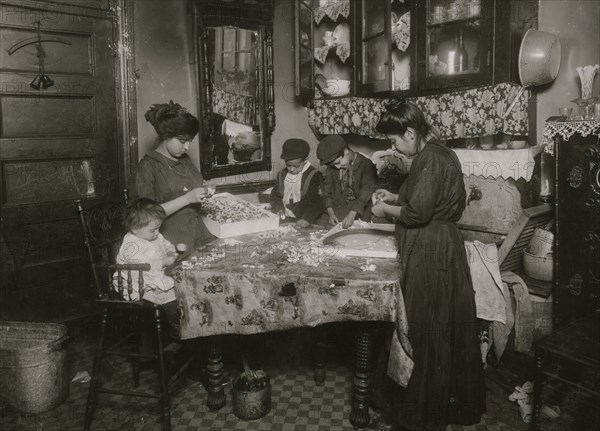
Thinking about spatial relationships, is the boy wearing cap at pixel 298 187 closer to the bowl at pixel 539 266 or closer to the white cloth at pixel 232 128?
the white cloth at pixel 232 128

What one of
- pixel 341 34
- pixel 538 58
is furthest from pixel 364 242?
pixel 341 34

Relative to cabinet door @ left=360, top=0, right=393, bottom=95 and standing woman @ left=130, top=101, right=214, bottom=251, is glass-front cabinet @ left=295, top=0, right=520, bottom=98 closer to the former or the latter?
cabinet door @ left=360, top=0, right=393, bottom=95

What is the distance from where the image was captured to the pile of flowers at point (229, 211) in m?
4.15

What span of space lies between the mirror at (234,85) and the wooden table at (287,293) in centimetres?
236

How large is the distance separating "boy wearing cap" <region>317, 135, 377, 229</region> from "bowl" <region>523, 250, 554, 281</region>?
1.46 meters

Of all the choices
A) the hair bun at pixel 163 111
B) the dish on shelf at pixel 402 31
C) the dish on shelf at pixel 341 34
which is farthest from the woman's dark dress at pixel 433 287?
the dish on shelf at pixel 341 34

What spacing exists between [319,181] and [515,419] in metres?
2.76

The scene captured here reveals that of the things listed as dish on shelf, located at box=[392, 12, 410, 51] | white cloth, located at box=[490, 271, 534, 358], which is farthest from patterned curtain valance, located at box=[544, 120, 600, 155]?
dish on shelf, located at box=[392, 12, 410, 51]

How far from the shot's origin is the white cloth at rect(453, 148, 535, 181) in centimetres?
440

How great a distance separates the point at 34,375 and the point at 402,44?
4462 mm

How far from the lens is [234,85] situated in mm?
5637

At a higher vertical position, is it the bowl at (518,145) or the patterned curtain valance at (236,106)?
the patterned curtain valance at (236,106)

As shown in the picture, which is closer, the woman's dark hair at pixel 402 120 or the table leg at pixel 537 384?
the table leg at pixel 537 384

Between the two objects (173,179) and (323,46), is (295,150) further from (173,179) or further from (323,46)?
(323,46)
